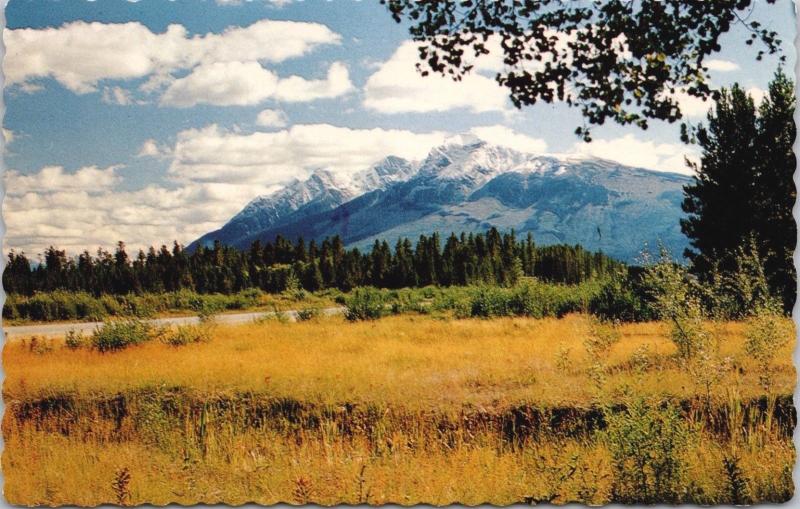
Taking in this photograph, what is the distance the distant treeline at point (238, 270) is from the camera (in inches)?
290

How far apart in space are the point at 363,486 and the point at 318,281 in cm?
1519

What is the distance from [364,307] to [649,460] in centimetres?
1278

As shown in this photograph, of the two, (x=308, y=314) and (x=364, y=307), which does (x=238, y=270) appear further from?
(x=364, y=307)

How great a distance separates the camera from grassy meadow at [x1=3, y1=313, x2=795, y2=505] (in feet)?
18.5

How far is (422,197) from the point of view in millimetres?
160625

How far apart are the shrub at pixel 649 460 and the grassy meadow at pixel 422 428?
0.05 feet

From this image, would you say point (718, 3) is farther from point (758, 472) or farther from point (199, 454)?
point (199, 454)

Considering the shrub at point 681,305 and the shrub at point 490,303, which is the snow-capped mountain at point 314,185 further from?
the shrub at point 490,303

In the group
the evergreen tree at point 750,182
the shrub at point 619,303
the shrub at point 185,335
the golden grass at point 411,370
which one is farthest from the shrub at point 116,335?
the evergreen tree at point 750,182

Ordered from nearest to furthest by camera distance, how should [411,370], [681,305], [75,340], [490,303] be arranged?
[681,305] < [411,370] < [75,340] < [490,303]

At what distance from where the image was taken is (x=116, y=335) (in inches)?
437

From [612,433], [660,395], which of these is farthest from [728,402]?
[612,433]

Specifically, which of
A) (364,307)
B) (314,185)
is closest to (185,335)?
(314,185)

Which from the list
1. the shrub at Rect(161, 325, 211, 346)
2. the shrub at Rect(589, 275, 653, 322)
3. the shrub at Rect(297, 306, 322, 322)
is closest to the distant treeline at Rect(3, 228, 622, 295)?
the shrub at Rect(589, 275, 653, 322)
